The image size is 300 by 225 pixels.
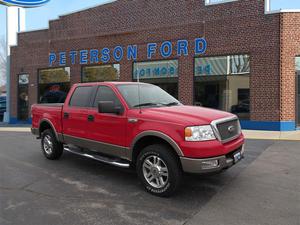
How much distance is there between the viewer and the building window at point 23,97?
21516 mm

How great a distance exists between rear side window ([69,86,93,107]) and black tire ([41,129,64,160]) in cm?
115

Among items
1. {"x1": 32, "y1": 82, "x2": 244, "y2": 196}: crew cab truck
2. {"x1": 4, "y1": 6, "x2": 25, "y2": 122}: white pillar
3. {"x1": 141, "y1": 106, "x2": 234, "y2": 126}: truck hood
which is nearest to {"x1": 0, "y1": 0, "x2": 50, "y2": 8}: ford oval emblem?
{"x1": 4, "y1": 6, "x2": 25, "y2": 122}: white pillar

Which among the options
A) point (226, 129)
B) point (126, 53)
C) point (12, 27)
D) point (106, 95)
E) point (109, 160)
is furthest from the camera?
point (12, 27)

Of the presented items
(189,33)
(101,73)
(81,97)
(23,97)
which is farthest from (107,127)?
(23,97)

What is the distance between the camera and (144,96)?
591cm

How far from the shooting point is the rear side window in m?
6.48

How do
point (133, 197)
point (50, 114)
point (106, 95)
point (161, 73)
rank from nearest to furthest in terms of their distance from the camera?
point (133, 197), point (106, 95), point (50, 114), point (161, 73)

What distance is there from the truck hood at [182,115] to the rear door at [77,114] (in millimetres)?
1624

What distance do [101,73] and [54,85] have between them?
3983 millimetres

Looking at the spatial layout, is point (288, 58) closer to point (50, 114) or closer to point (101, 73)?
point (101, 73)

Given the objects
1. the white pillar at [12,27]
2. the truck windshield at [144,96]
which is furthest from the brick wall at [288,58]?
the white pillar at [12,27]

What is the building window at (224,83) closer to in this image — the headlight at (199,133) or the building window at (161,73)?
the building window at (161,73)

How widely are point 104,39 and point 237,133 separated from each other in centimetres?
1380

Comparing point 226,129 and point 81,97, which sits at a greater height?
point 81,97
